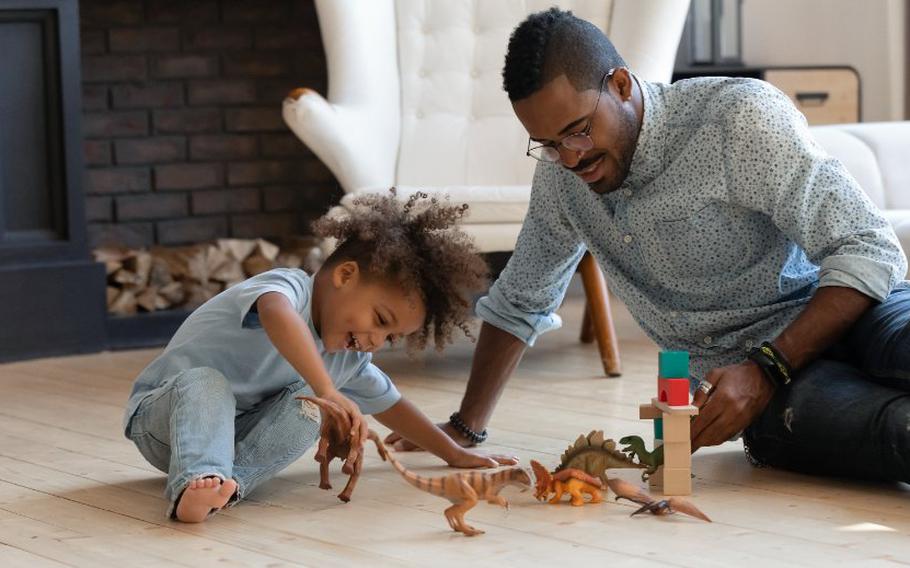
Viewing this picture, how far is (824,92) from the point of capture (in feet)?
13.4

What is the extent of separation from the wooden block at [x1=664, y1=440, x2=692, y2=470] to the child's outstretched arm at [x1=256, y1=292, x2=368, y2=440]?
38 centimetres

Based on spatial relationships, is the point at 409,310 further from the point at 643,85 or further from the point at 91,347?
the point at 91,347

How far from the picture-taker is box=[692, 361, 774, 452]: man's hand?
1707mm

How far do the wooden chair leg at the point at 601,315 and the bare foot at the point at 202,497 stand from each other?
130 centimetres

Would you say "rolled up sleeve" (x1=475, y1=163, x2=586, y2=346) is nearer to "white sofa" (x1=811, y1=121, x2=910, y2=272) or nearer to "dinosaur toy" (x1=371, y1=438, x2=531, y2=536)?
"dinosaur toy" (x1=371, y1=438, x2=531, y2=536)

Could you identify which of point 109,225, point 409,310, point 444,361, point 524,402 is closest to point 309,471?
point 409,310

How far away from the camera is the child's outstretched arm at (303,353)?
1623mm

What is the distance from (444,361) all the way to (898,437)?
1.47 m

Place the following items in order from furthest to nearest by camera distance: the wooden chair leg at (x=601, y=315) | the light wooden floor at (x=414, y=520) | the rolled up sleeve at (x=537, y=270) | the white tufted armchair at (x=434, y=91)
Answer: the white tufted armchair at (x=434, y=91) → the wooden chair leg at (x=601, y=315) → the rolled up sleeve at (x=537, y=270) → the light wooden floor at (x=414, y=520)

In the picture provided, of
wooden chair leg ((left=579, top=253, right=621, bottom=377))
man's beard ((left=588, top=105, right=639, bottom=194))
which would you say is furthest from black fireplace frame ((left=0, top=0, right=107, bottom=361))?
man's beard ((left=588, top=105, right=639, bottom=194))

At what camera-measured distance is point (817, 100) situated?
4.09 meters

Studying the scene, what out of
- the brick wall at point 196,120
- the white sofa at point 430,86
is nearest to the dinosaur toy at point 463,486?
the white sofa at point 430,86

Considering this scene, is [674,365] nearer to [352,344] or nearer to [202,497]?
[352,344]

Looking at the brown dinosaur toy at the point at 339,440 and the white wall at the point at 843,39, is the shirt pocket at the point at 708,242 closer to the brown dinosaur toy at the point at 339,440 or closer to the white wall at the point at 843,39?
the brown dinosaur toy at the point at 339,440
